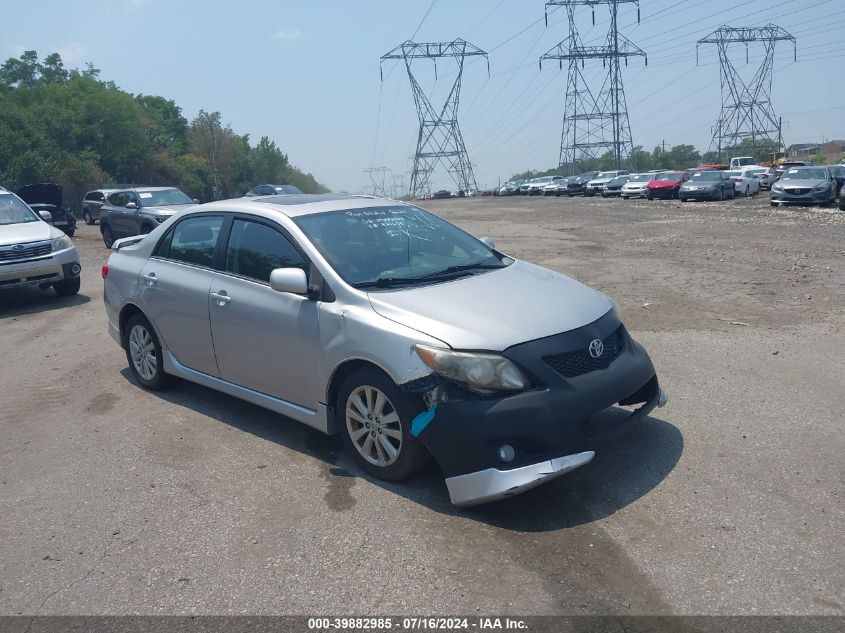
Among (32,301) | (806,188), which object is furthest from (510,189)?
(32,301)

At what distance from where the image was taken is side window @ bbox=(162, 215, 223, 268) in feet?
19.9

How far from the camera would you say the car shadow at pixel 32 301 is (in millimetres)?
11594

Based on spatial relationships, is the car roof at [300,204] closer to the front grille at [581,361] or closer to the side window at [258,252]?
the side window at [258,252]

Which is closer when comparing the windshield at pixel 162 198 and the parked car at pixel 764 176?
the windshield at pixel 162 198

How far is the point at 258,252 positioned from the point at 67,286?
8.00 metres

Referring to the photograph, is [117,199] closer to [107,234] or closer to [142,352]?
[107,234]

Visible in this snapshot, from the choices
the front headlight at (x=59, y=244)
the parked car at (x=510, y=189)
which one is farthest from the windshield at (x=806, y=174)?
the parked car at (x=510, y=189)

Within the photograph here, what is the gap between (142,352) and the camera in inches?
268

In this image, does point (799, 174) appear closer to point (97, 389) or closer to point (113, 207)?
point (113, 207)

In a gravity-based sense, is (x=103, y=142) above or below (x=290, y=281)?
above

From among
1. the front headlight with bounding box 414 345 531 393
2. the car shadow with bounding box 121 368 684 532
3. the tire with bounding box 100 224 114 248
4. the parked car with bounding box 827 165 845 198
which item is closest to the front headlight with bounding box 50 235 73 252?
the car shadow with bounding box 121 368 684 532

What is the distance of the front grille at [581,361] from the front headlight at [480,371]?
22cm

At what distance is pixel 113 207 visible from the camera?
20625 mm

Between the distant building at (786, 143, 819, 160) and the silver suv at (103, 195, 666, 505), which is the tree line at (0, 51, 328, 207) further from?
the distant building at (786, 143, 819, 160)
